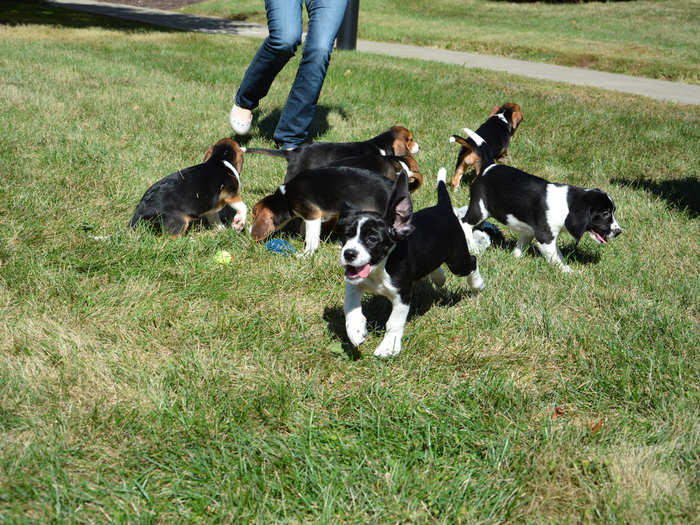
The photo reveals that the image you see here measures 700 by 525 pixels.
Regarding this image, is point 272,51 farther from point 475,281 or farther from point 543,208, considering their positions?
point 475,281

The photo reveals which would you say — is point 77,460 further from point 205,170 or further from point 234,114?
point 234,114

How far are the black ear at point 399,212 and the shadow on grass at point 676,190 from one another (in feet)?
13.0

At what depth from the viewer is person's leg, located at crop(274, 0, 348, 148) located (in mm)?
5691

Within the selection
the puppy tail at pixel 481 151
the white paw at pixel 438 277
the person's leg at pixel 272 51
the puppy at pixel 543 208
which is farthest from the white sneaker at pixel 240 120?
the white paw at pixel 438 277

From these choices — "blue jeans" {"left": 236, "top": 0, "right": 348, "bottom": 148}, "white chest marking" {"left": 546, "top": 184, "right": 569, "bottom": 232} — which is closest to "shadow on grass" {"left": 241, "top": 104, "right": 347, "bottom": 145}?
"blue jeans" {"left": 236, "top": 0, "right": 348, "bottom": 148}

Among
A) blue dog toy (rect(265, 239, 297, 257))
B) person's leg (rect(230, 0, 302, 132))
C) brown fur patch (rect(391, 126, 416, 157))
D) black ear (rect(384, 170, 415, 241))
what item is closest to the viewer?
black ear (rect(384, 170, 415, 241))

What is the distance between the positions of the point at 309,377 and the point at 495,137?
4260 mm

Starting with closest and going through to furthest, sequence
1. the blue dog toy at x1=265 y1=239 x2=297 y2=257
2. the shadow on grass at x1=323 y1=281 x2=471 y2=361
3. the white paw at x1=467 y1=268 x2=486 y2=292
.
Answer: the shadow on grass at x1=323 y1=281 x2=471 y2=361, the white paw at x1=467 y1=268 x2=486 y2=292, the blue dog toy at x1=265 y1=239 x2=297 y2=257

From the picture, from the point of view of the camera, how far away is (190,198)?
4082 millimetres

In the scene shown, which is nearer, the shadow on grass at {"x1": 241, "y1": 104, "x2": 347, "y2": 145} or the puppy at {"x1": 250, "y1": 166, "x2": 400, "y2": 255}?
the puppy at {"x1": 250, "y1": 166, "x2": 400, "y2": 255}

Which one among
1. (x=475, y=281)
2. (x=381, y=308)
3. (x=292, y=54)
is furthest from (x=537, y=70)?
(x=381, y=308)

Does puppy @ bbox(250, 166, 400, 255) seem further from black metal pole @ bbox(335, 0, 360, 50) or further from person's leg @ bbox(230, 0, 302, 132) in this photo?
black metal pole @ bbox(335, 0, 360, 50)

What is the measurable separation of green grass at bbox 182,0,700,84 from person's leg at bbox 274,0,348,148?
10429 mm

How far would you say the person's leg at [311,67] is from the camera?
5691 millimetres
